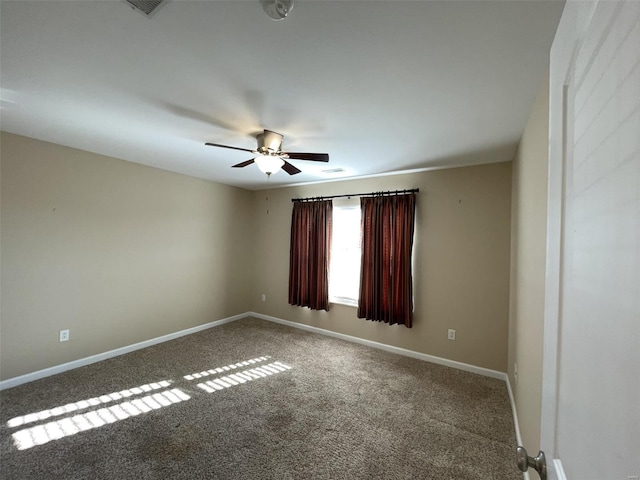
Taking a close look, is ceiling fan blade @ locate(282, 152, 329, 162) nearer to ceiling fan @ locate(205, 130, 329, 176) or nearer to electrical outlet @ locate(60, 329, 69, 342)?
ceiling fan @ locate(205, 130, 329, 176)

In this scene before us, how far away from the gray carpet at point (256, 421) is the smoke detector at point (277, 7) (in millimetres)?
2510

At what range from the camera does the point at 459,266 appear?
330 centimetres

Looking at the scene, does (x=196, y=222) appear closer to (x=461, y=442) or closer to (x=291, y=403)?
(x=291, y=403)

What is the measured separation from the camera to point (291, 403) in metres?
2.53

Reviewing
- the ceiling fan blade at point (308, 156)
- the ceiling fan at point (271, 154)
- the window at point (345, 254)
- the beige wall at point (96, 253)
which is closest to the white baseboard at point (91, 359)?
the beige wall at point (96, 253)

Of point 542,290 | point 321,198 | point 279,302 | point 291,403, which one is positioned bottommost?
point 291,403

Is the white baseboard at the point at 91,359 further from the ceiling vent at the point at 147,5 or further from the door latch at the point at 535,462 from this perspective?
the door latch at the point at 535,462

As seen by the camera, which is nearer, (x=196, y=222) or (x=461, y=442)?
A: (x=461, y=442)

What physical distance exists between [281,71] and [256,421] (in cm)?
256

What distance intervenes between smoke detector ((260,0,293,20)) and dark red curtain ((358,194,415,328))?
2790 millimetres

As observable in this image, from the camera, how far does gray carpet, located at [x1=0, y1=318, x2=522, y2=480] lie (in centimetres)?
182

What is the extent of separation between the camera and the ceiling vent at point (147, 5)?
1116 mm

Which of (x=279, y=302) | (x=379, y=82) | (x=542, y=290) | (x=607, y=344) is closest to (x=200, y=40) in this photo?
(x=379, y=82)

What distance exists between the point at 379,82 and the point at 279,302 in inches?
157
